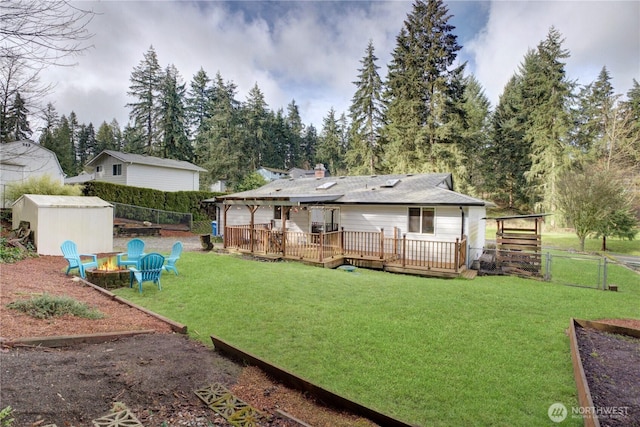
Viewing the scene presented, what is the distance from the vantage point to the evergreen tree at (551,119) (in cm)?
2708

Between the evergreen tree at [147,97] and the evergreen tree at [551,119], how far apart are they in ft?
132

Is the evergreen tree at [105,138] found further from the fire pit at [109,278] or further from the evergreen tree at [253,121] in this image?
the fire pit at [109,278]

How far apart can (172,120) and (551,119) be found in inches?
1546

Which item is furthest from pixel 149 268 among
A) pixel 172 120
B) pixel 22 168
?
pixel 172 120

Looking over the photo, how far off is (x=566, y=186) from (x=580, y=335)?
18378 mm

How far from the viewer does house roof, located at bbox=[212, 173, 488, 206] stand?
12.2 m

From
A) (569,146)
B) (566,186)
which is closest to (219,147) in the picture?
(566,186)

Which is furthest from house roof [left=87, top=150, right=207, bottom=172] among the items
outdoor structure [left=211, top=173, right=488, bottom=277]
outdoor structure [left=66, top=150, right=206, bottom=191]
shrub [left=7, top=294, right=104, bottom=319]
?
shrub [left=7, top=294, right=104, bottom=319]

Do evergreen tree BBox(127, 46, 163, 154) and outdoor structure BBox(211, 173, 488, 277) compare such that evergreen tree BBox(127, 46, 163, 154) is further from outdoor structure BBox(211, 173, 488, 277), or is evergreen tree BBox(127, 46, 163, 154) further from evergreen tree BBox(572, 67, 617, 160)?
evergreen tree BBox(572, 67, 617, 160)

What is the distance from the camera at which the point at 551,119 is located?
1105 inches

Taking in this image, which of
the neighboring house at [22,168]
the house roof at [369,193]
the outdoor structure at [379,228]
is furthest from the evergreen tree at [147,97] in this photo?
the outdoor structure at [379,228]

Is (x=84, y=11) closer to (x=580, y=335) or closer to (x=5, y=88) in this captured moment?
(x=5, y=88)

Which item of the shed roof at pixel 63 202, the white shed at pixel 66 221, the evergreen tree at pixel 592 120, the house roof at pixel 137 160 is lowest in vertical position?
the white shed at pixel 66 221

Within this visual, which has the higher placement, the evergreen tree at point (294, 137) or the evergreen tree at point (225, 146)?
the evergreen tree at point (294, 137)
